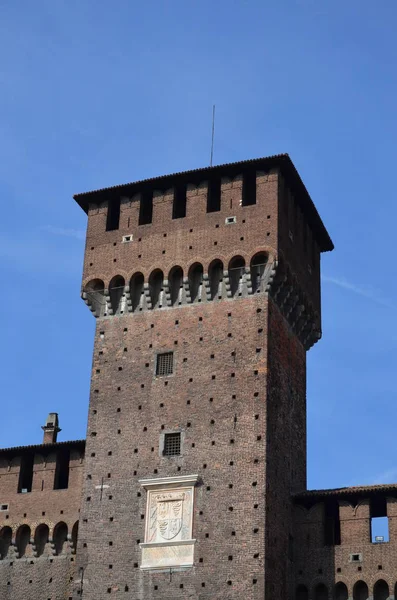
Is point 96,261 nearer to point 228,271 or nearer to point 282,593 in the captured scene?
point 228,271

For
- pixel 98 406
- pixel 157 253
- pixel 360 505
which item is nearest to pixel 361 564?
pixel 360 505

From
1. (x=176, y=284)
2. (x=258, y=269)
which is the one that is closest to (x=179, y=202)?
(x=176, y=284)

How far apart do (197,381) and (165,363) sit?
3.67 feet

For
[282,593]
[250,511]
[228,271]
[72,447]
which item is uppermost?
[228,271]

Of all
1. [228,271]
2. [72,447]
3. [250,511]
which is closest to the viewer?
[250,511]

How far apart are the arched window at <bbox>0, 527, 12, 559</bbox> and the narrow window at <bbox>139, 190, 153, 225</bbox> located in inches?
354

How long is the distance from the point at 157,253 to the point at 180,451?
5.49 metres

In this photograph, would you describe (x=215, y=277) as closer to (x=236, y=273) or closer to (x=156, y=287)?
(x=236, y=273)

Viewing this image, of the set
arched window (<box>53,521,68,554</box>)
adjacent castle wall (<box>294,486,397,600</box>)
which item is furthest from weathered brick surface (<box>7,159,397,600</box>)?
arched window (<box>53,521,68,554</box>)

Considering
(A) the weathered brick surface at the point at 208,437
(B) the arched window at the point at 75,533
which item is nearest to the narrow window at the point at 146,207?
(A) the weathered brick surface at the point at 208,437

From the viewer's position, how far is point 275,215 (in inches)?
1123

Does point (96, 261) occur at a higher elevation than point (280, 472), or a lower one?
higher

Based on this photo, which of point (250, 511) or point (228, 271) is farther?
point (228, 271)

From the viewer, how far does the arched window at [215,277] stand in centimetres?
2853
